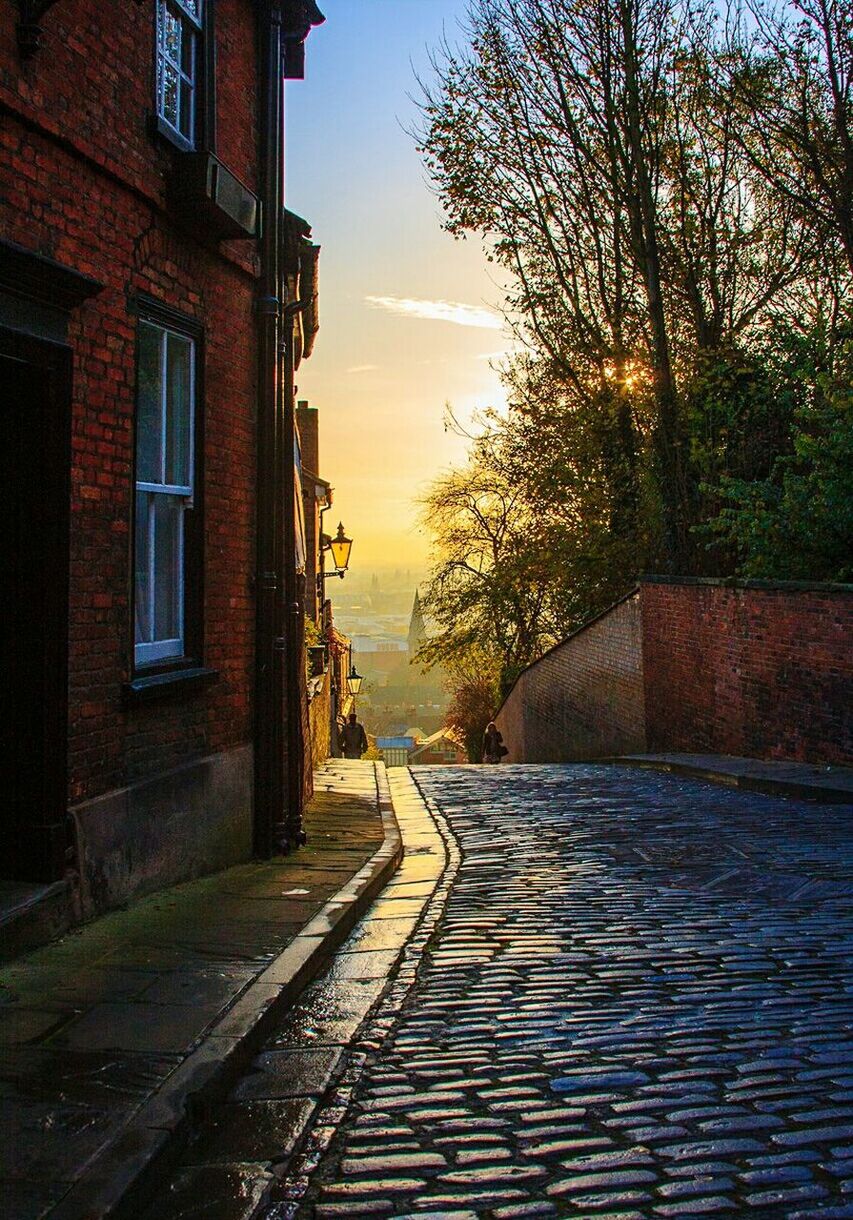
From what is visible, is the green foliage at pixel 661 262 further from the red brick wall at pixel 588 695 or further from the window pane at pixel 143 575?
the window pane at pixel 143 575

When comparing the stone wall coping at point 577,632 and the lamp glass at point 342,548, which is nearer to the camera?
the stone wall coping at point 577,632

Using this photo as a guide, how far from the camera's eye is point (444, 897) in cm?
793

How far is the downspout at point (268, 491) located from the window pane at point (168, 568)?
3.75 ft

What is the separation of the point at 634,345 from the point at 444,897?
1795 cm

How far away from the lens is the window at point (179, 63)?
25.5 ft

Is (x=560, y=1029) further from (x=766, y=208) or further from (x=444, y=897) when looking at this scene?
(x=766, y=208)

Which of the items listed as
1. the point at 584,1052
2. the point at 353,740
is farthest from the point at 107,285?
the point at 353,740

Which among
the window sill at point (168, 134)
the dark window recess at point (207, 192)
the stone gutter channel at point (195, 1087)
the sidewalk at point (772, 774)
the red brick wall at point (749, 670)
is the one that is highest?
the window sill at point (168, 134)

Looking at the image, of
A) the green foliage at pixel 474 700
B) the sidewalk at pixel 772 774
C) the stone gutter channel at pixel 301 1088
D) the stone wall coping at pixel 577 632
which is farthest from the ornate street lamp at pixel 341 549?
the stone gutter channel at pixel 301 1088

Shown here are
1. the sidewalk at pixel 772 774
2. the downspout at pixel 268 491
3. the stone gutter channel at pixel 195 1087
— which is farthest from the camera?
the sidewalk at pixel 772 774

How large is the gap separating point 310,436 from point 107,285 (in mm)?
29911

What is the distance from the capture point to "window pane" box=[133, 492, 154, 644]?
7.51 m

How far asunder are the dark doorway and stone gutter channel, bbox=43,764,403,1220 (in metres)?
1.36

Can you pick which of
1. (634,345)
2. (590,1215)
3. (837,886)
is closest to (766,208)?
(634,345)
